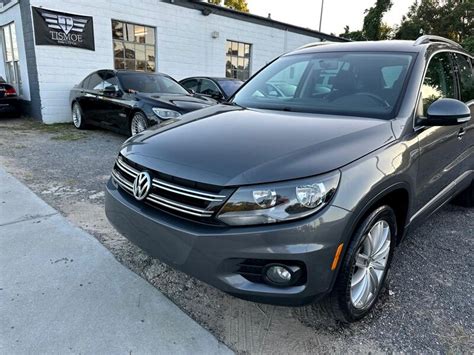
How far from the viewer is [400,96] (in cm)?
250

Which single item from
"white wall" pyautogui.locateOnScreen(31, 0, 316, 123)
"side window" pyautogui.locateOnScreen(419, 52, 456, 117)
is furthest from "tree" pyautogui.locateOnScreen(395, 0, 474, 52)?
"side window" pyautogui.locateOnScreen(419, 52, 456, 117)

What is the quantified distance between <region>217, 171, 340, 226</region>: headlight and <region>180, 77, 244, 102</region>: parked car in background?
23.7 feet

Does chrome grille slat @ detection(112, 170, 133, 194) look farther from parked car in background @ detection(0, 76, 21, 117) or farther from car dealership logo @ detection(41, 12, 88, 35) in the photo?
parked car in background @ detection(0, 76, 21, 117)

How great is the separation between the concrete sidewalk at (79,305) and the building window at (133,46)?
30.7 ft

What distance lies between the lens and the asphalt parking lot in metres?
2.09

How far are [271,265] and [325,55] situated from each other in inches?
85.1

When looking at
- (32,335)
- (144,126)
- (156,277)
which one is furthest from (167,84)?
(32,335)

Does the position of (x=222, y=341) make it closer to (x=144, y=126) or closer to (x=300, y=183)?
(x=300, y=183)

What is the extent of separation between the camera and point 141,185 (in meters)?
2.13

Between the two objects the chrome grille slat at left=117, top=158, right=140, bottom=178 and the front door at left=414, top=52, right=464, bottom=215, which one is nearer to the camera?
the chrome grille slat at left=117, top=158, right=140, bottom=178

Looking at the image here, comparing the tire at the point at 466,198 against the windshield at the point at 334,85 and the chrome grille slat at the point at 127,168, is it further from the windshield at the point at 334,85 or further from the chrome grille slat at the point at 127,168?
the chrome grille slat at the point at 127,168

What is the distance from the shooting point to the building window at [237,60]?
1460cm

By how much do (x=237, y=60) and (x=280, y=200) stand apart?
14055 millimetres

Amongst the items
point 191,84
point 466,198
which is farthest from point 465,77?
point 191,84
